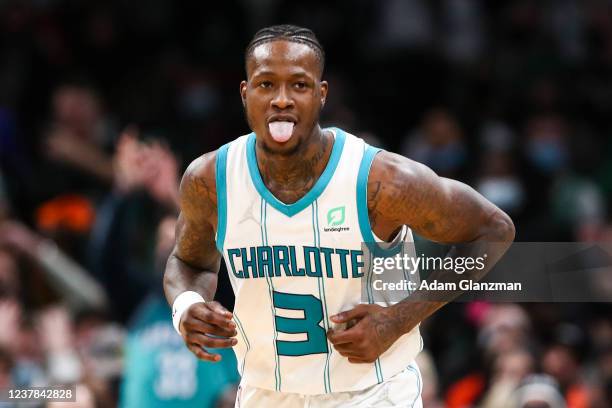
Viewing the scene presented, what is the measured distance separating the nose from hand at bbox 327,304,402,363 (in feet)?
3.03

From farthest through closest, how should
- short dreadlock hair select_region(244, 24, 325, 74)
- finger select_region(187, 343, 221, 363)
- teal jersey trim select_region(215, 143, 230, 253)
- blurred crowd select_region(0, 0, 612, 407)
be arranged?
1. blurred crowd select_region(0, 0, 612, 407)
2. teal jersey trim select_region(215, 143, 230, 253)
3. short dreadlock hair select_region(244, 24, 325, 74)
4. finger select_region(187, 343, 221, 363)

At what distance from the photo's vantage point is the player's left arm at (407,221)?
5410mm

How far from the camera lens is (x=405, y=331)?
5516 millimetres

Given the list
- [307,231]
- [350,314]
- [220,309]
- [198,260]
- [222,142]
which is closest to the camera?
[220,309]

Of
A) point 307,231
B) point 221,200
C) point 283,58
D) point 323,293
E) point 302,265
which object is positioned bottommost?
point 323,293

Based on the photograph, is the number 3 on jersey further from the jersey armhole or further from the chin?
the chin

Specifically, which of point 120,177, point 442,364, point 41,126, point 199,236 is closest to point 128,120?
point 41,126

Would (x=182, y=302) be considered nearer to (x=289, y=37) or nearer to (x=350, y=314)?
(x=350, y=314)

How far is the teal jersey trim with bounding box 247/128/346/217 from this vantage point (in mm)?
5547

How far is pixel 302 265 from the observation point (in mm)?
5547

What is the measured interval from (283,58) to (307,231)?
2.52 ft

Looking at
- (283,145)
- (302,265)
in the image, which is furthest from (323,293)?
(283,145)

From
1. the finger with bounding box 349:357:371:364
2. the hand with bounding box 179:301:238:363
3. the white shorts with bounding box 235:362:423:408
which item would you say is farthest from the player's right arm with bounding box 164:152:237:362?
the finger with bounding box 349:357:371:364

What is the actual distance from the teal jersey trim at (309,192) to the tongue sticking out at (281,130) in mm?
278
